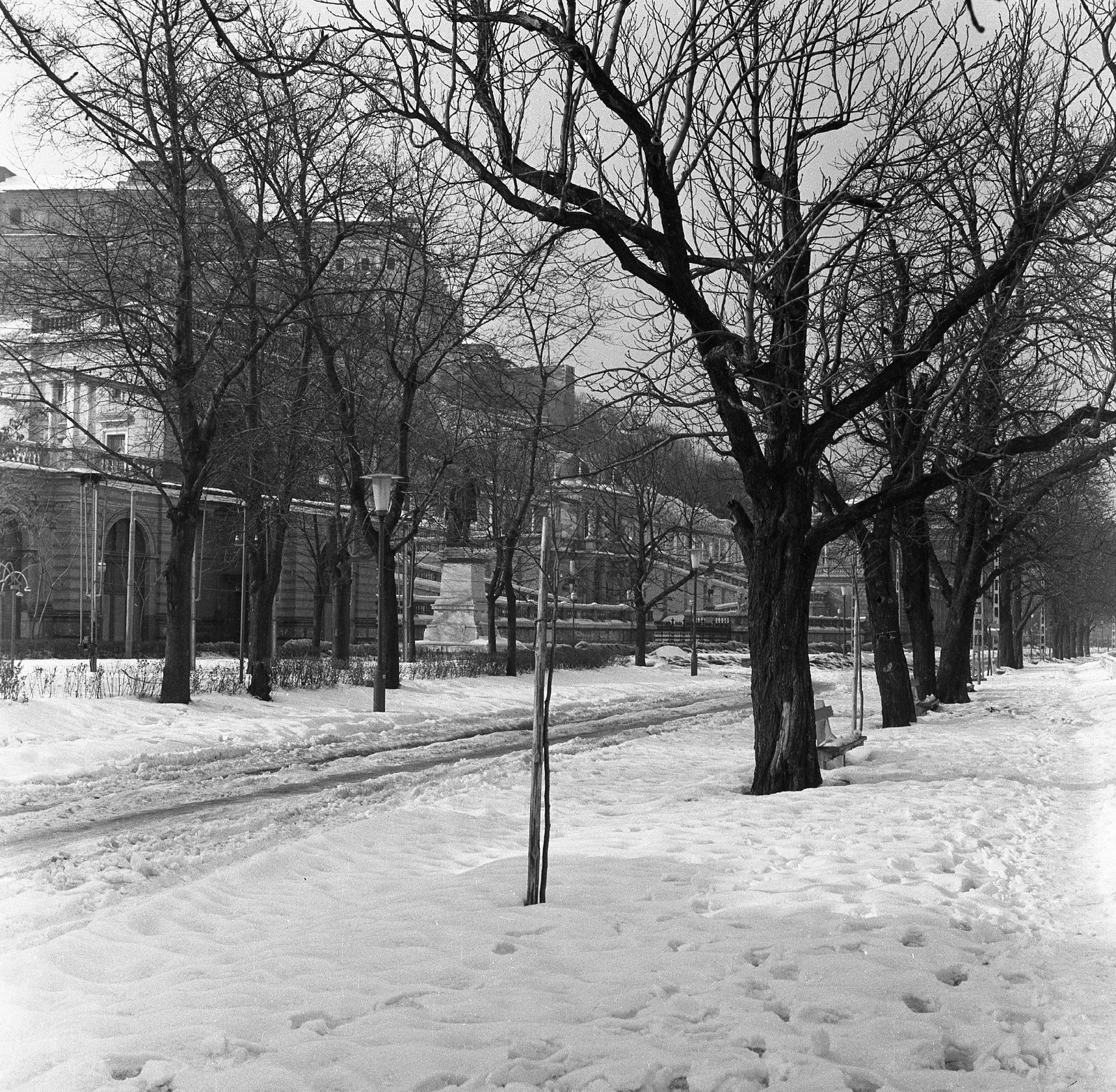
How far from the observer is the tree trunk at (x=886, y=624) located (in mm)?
18391

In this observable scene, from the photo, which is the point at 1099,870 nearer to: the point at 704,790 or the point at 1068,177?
the point at 704,790

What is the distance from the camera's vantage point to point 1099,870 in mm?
8133

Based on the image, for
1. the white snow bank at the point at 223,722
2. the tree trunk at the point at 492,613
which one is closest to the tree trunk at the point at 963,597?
the white snow bank at the point at 223,722

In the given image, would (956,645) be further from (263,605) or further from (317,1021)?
(317,1021)

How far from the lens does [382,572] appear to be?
2120cm

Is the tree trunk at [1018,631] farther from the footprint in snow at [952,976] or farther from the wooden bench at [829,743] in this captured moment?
the footprint in snow at [952,976]

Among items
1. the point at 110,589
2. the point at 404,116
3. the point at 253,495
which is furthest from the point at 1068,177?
the point at 110,589

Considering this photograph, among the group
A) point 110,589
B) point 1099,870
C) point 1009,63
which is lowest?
point 1099,870

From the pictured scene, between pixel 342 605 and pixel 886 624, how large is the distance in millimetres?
18050

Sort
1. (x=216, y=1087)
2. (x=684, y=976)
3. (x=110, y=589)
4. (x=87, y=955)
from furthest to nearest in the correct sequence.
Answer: (x=110, y=589), (x=87, y=955), (x=684, y=976), (x=216, y=1087)

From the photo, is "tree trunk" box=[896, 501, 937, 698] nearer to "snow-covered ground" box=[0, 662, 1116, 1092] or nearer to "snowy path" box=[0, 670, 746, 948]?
"snowy path" box=[0, 670, 746, 948]

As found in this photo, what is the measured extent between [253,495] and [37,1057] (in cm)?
1922

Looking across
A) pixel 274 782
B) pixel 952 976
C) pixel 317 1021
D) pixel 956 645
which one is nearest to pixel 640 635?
pixel 956 645

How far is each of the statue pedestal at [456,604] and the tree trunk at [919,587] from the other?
68.8 feet
